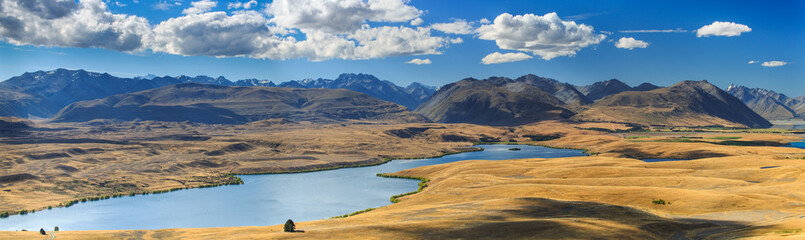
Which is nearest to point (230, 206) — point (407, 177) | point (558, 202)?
point (407, 177)

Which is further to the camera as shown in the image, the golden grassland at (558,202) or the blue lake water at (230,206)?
the blue lake water at (230,206)

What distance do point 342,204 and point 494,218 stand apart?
47.5m

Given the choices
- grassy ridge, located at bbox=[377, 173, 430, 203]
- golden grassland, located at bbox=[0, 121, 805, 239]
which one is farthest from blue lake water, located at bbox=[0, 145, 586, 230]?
golden grassland, located at bbox=[0, 121, 805, 239]

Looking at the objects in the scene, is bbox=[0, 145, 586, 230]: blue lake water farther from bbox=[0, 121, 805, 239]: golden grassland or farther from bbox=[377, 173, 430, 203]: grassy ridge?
bbox=[0, 121, 805, 239]: golden grassland

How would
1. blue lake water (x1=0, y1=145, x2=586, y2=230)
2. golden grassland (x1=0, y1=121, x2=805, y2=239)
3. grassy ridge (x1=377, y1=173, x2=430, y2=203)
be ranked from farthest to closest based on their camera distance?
grassy ridge (x1=377, y1=173, x2=430, y2=203) → blue lake water (x1=0, y1=145, x2=586, y2=230) → golden grassland (x1=0, y1=121, x2=805, y2=239)

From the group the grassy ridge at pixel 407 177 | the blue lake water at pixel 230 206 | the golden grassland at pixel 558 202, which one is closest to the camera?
the golden grassland at pixel 558 202

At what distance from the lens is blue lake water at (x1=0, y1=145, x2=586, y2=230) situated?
92.8 m

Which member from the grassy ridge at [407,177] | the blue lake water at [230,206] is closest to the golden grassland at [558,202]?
the grassy ridge at [407,177]

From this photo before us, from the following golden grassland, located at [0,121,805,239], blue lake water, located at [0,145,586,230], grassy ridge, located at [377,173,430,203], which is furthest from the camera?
grassy ridge, located at [377,173,430,203]

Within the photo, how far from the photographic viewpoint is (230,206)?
110 meters

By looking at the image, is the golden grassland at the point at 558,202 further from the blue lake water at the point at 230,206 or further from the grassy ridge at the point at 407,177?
the blue lake water at the point at 230,206

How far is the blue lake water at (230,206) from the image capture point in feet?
305

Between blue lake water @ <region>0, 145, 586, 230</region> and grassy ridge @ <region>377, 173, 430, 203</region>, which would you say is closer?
blue lake water @ <region>0, 145, 586, 230</region>

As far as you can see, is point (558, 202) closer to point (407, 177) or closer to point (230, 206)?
point (230, 206)
